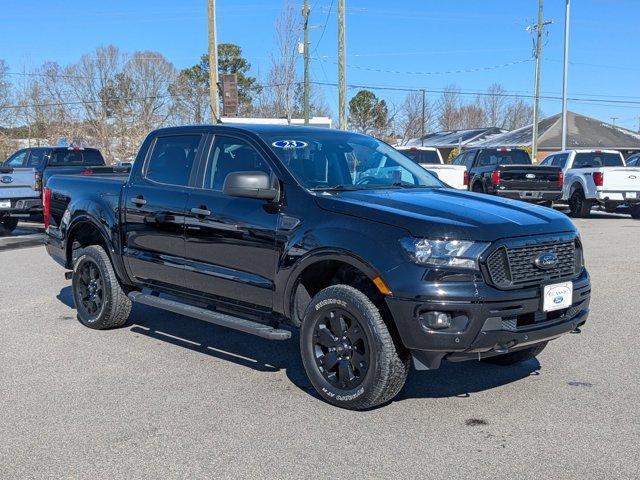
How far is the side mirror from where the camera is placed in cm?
514

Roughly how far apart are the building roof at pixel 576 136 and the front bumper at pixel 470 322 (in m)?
47.7

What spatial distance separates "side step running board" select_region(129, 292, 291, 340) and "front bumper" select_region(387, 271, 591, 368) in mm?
1059

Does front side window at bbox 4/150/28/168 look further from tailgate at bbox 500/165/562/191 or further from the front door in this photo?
the front door

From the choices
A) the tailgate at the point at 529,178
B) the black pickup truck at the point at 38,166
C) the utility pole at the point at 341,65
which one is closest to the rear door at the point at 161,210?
the black pickup truck at the point at 38,166

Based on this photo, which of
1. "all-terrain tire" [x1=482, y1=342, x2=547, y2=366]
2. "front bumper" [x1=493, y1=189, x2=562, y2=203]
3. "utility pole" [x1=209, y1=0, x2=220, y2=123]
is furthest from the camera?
"utility pole" [x1=209, y1=0, x2=220, y2=123]

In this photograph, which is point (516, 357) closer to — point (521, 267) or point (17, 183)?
point (521, 267)

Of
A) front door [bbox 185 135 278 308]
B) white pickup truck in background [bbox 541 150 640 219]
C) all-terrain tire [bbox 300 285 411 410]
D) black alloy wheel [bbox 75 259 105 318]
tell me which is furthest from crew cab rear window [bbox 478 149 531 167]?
all-terrain tire [bbox 300 285 411 410]

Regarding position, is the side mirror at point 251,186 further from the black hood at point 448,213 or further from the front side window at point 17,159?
the front side window at point 17,159

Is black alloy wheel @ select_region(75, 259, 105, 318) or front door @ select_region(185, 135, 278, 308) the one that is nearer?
front door @ select_region(185, 135, 278, 308)

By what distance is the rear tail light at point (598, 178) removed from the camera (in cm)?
1820

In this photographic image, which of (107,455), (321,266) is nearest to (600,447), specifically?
(321,266)

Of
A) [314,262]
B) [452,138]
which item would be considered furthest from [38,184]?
[452,138]

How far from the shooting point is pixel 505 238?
4516 mm

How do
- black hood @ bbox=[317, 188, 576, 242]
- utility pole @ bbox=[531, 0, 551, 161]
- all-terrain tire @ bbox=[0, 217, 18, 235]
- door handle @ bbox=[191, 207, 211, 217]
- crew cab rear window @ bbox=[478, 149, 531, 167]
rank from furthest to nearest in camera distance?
utility pole @ bbox=[531, 0, 551, 161]
crew cab rear window @ bbox=[478, 149, 531, 167]
all-terrain tire @ bbox=[0, 217, 18, 235]
door handle @ bbox=[191, 207, 211, 217]
black hood @ bbox=[317, 188, 576, 242]
